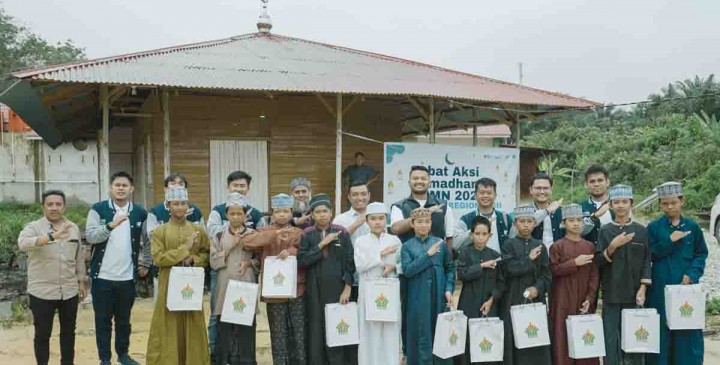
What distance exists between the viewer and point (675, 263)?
177 inches

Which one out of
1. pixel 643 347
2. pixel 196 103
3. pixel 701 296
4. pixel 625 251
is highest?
pixel 196 103

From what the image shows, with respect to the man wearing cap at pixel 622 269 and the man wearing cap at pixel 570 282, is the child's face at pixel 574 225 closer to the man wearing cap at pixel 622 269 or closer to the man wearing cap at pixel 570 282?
the man wearing cap at pixel 570 282

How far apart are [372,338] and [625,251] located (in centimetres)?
204

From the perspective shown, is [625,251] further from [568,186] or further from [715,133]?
[568,186]

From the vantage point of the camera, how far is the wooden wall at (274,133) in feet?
32.5

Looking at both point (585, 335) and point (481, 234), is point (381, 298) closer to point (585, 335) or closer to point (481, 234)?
point (481, 234)

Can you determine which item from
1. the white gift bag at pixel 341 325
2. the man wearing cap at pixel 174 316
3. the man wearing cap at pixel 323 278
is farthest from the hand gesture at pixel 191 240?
the white gift bag at pixel 341 325

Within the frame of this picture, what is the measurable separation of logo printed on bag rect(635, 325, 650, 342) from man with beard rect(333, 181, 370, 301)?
2111mm

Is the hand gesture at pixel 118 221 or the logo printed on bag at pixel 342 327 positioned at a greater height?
the hand gesture at pixel 118 221

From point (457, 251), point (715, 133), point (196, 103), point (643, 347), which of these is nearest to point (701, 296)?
point (643, 347)

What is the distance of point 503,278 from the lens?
171 inches

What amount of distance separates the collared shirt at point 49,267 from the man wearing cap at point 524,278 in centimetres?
336

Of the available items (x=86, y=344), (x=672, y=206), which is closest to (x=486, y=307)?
(x=672, y=206)

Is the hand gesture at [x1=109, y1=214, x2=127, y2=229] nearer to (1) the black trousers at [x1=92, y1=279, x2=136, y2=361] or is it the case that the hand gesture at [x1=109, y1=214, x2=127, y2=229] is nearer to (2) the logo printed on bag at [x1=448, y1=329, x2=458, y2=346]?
(1) the black trousers at [x1=92, y1=279, x2=136, y2=361]
